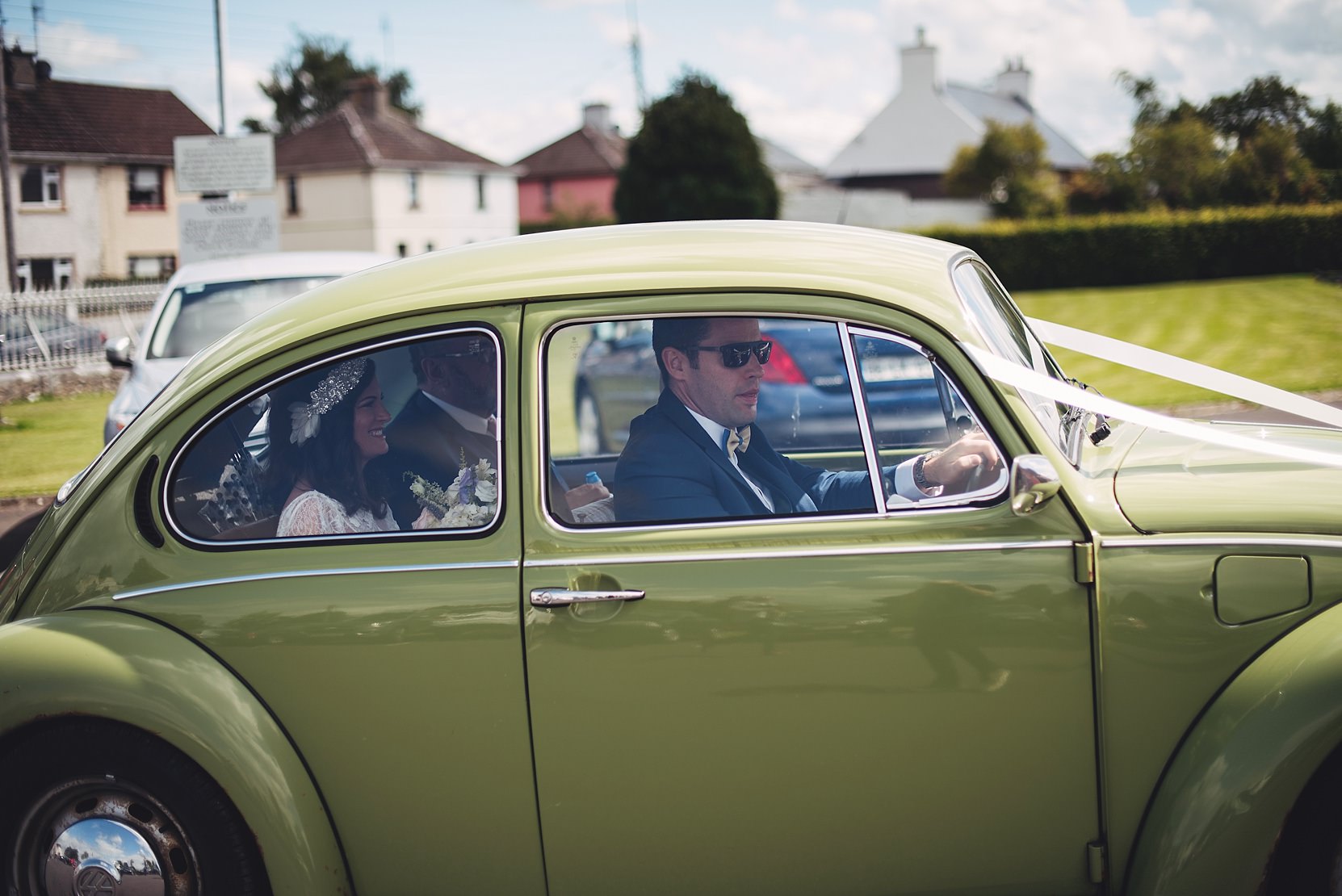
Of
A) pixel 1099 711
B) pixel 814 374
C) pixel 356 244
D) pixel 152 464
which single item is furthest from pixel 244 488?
pixel 356 244

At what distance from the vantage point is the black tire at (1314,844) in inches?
94.9

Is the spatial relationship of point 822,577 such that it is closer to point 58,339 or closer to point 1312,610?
point 1312,610

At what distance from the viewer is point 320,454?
2.85m

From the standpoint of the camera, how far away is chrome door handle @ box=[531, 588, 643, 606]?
2545 millimetres

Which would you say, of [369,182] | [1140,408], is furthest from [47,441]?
[369,182]

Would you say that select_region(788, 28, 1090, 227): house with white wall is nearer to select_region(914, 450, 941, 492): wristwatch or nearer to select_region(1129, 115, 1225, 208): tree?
select_region(1129, 115, 1225, 208): tree

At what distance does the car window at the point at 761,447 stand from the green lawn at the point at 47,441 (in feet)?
30.8

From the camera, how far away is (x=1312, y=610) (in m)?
2.48

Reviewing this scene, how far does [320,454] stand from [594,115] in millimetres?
73686

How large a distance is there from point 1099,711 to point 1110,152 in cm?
4871

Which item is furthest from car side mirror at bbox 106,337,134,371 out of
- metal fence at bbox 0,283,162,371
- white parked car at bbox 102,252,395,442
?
metal fence at bbox 0,283,162,371

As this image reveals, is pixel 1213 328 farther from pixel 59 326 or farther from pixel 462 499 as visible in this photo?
pixel 462 499

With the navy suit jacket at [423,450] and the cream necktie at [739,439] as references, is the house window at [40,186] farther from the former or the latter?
the cream necktie at [739,439]

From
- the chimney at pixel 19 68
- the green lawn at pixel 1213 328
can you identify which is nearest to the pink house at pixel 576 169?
the chimney at pixel 19 68
